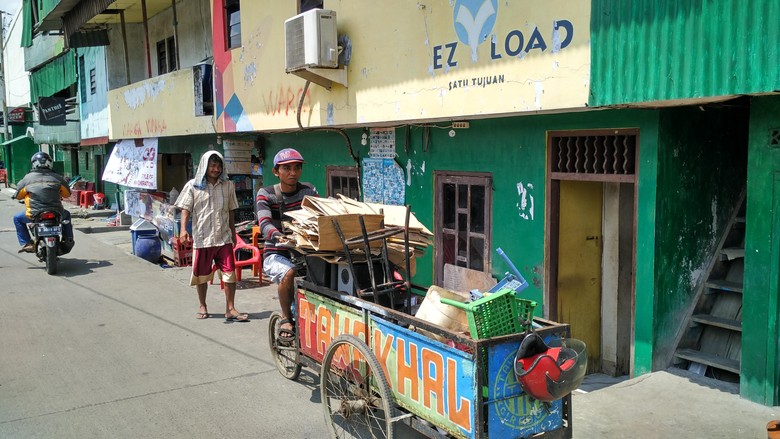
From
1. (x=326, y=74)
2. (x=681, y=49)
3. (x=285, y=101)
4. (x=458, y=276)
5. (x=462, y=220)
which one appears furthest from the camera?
(x=285, y=101)

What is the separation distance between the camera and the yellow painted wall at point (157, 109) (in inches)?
499

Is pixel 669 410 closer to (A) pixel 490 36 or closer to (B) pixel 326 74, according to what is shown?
(A) pixel 490 36

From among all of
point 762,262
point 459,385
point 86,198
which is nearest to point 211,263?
point 459,385

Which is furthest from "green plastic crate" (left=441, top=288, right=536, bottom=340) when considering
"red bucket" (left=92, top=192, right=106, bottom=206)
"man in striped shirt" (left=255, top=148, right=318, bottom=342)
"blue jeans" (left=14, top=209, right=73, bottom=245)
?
"red bucket" (left=92, top=192, right=106, bottom=206)

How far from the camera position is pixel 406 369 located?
3.52m

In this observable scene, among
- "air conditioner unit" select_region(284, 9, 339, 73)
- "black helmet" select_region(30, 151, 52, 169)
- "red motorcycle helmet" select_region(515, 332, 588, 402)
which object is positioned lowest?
"red motorcycle helmet" select_region(515, 332, 588, 402)

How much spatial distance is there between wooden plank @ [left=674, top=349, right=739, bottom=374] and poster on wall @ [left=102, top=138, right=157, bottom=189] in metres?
12.3

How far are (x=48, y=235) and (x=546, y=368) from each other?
9.66 meters

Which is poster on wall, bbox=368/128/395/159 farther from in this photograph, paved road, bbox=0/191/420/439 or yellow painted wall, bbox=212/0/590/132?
paved road, bbox=0/191/420/439

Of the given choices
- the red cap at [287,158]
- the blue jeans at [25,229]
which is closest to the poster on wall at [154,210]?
the blue jeans at [25,229]

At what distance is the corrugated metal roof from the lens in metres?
3.96

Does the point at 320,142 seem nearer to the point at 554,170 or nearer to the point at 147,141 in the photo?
the point at 554,170

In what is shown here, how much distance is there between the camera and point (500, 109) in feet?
19.4

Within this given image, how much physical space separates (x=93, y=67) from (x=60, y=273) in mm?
12171
